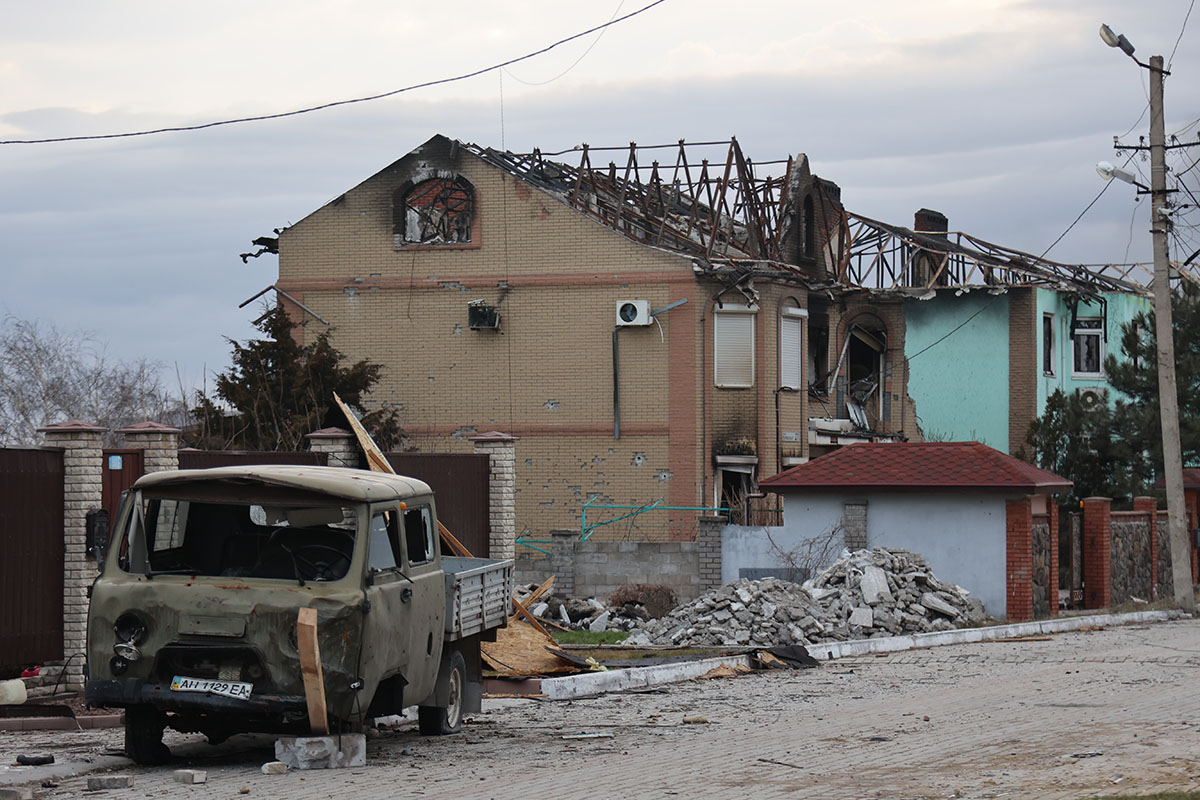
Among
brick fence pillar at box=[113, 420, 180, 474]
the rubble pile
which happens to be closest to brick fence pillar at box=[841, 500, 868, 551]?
the rubble pile

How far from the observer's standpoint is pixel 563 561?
3119 centimetres

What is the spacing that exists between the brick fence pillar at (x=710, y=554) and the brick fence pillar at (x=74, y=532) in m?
17.1

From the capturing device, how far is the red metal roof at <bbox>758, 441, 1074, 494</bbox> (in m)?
27.2

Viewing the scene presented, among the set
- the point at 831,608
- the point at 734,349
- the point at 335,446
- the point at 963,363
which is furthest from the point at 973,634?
the point at 963,363

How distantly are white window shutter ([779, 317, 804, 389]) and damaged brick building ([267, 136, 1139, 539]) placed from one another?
2.9 inches

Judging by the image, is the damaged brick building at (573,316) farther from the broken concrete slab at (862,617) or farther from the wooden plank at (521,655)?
the wooden plank at (521,655)

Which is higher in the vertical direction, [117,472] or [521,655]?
[117,472]

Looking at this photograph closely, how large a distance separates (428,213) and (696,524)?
9610 millimetres

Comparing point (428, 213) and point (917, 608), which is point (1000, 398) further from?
point (917, 608)

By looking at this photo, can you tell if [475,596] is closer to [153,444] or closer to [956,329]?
[153,444]

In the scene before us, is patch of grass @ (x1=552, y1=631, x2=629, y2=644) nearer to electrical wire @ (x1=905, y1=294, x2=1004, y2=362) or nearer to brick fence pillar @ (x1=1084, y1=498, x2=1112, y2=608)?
brick fence pillar @ (x1=1084, y1=498, x2=1112, y2=608)

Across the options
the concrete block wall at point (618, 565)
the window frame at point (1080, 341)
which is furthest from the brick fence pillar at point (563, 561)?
the window frame at point (1080, 341)

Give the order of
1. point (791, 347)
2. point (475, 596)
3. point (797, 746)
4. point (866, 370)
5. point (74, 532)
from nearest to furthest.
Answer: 1. point (797, 746)
2. point (475, 596)
3. point (74, 532)
4. point (791, 347)
5. point (866, 370)

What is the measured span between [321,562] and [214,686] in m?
1.23
